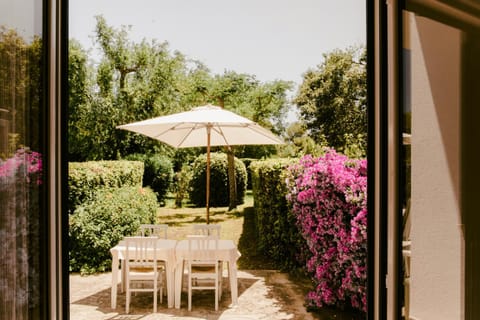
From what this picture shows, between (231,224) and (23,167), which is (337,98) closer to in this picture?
(231,224)

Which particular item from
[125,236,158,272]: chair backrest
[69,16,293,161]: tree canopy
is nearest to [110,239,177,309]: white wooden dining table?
[125,236,158,272]: chair backrest

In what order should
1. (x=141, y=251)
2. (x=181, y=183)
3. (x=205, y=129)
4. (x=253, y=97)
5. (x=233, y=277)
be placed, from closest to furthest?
1. (x=141, y=251)
2. (x=233, y=277)
3. (x=205, y=129)
4. (x=181, y=183)
5. (x=253, y=97)

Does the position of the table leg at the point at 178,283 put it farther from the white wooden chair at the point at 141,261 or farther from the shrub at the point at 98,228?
the shrub at the point at 98,228

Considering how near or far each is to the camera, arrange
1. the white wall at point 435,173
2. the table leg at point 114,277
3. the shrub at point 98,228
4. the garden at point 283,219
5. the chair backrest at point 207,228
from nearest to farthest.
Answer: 1. the white wall at point 435,173
2. the garden at point 283,219
3. the table leg at point 114,277
4. the chair backrest at point 207,228
5. the shrub at point 98,228

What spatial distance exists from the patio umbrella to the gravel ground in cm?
218

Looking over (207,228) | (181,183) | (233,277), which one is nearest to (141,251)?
(207,228)

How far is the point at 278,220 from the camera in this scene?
25.6 ft

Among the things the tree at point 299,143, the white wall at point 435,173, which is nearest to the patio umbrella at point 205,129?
the white wall at point 435,173

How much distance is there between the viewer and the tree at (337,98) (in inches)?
454

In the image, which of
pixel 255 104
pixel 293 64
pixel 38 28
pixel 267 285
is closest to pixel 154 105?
pixel 255 104

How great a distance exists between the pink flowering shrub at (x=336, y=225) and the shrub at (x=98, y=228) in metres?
3.26

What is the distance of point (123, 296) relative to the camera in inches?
257

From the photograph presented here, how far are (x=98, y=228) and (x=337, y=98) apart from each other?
6.97 meters

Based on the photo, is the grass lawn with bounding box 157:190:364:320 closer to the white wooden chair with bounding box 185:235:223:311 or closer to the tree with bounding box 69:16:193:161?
the tree with bounding box 69:16:193:161
